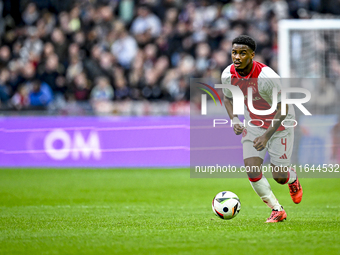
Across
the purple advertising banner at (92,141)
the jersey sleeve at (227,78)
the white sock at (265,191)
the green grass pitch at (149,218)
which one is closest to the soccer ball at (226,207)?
the green grass pitch at (149,218)

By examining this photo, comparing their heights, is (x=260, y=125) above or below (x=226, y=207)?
above

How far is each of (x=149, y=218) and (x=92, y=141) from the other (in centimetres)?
788

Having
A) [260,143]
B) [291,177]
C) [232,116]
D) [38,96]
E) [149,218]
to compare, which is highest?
[38,96]

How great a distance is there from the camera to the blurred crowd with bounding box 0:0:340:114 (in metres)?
16.2

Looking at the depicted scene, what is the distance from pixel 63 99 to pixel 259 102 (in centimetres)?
1021

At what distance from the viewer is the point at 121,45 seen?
1744cm

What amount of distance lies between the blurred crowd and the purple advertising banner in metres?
0.49

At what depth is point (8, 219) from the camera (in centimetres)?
759

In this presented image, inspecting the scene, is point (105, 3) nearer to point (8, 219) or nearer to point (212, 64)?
point (212, 64)

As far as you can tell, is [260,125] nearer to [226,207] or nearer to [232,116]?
[232,116]

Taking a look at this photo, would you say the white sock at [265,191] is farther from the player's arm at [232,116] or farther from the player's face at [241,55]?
the player's face at [241,55]

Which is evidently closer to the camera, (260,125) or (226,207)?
(226,207)

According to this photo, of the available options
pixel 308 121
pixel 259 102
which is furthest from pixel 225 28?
pixel 259 102

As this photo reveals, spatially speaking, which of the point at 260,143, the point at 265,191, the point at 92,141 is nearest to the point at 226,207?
the point at 265,191
